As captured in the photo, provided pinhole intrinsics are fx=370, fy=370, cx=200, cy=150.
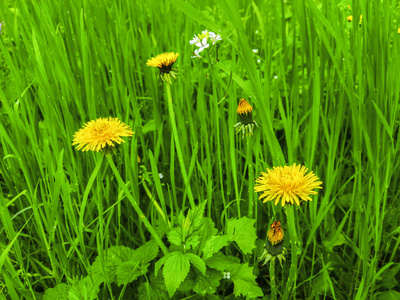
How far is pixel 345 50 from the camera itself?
81 centimetres

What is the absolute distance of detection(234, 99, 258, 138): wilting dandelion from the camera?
2.62ft

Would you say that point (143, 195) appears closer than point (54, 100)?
No

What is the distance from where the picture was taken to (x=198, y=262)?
0.77m

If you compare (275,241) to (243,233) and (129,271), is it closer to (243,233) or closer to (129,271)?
(243,233)

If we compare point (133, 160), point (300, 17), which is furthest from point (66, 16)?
point (300, 17)

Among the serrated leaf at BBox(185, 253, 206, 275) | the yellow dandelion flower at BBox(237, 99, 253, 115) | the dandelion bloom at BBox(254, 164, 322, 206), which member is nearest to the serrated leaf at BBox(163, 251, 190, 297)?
the serrated leaf at BBox(185, 253, 206, 275)

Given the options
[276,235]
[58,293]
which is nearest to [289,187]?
[276,235]

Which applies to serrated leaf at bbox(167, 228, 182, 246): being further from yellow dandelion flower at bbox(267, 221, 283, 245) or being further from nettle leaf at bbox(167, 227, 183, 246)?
yellow dandelion flower at bbox(267, 221, 283, 245)

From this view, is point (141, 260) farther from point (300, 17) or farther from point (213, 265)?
point (300, 17)

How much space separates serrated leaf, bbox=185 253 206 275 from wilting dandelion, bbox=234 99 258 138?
0.95ft

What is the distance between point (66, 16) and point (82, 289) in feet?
2.54

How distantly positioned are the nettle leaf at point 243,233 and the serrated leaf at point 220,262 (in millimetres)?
42

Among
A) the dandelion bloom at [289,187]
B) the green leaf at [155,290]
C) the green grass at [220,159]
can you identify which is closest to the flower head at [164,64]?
the green grass at [220,159]

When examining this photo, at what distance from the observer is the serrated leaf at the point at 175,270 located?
2.42ft
